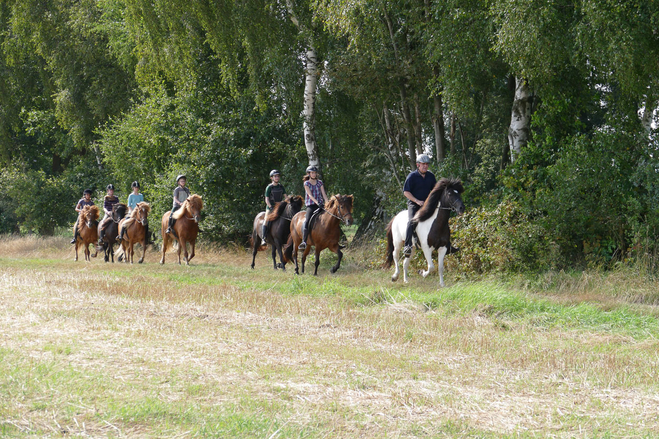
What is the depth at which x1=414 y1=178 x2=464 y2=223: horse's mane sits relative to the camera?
12.1 m

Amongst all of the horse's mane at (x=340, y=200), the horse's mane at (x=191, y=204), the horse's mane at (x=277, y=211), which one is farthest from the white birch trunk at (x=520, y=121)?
the horse's mane at (x=191, y=204)

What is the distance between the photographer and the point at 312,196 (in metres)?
15.9

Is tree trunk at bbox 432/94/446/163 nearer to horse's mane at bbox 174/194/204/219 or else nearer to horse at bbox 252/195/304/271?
horse at bbox 252/195/304/271

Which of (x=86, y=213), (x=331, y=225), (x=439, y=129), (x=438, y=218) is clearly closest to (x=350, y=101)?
(x=439, y=129)

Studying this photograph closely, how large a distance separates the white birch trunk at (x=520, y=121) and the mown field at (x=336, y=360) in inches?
144

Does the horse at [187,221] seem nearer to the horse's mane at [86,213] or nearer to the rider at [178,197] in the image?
the rider at [178,197]

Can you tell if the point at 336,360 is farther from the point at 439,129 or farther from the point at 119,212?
the point at 119,212

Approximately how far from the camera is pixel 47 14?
89.6 feet

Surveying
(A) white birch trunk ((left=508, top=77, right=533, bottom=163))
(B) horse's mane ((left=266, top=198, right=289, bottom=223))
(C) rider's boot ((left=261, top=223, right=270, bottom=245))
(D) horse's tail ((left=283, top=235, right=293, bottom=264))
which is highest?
(A) white birch trunk ((left=508, top=77, right=533, bottom=163))

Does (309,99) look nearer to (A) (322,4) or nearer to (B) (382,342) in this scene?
(A) (322,4)

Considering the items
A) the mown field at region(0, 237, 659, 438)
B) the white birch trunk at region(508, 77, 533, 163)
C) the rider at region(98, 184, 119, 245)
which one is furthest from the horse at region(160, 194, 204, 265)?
the white birch trunk at region(508, 77, 533, 163)

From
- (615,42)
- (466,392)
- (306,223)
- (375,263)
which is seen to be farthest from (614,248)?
(466,392)

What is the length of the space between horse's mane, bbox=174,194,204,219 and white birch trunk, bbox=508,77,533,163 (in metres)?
8.64

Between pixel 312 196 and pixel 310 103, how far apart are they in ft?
15.3
